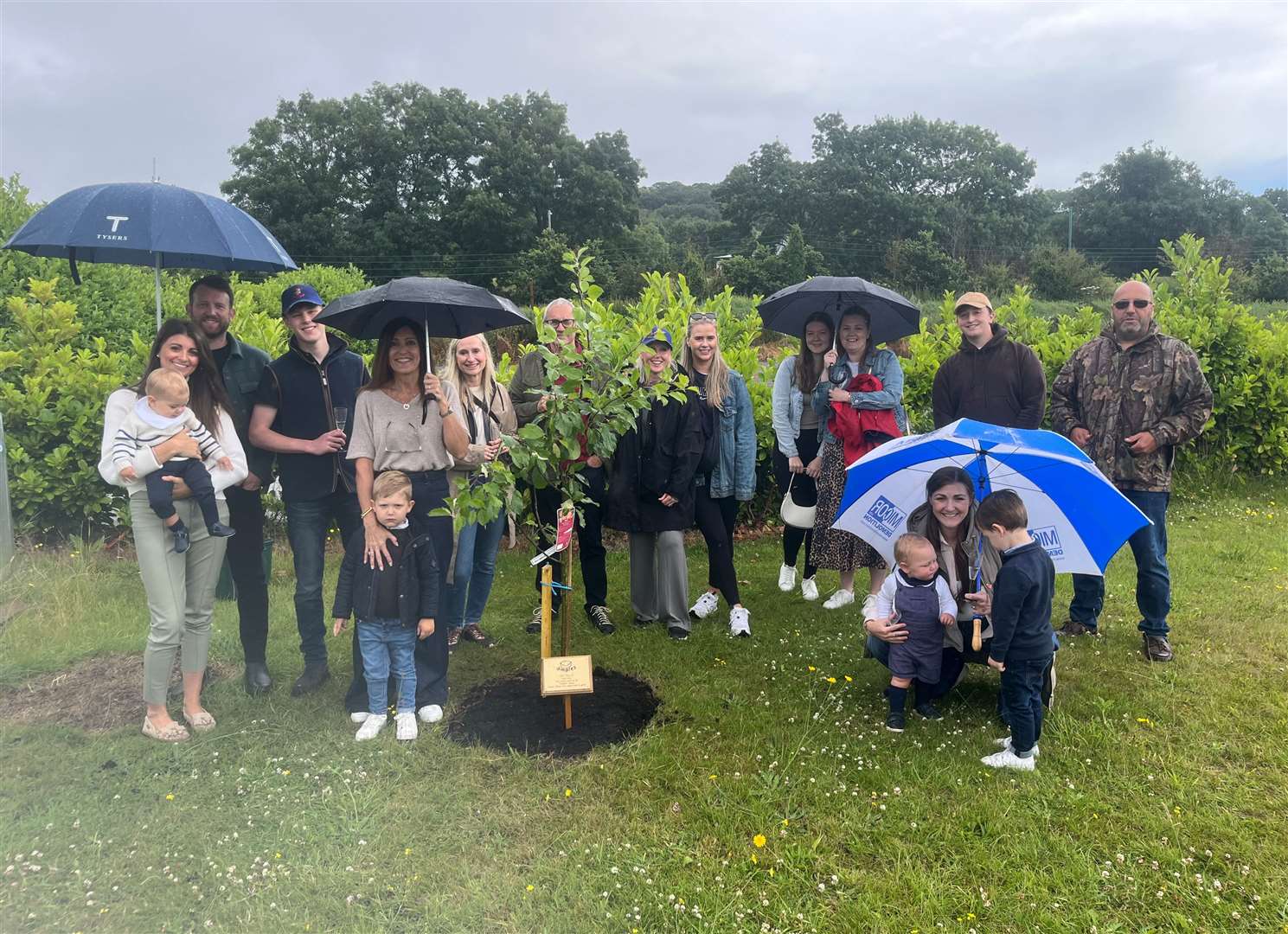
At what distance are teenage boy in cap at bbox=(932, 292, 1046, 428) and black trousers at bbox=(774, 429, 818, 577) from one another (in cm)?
102

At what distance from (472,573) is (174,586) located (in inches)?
70.5

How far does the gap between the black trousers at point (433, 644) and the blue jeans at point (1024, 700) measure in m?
2.70

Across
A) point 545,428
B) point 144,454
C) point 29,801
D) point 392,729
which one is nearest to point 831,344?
point 545,428

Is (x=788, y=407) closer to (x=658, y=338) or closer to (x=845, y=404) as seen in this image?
(x=845, y=404)

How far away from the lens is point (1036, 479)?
3.58m

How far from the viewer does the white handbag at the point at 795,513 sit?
17.9 feet

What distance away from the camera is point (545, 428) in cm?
380

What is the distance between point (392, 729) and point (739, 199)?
53641 mm

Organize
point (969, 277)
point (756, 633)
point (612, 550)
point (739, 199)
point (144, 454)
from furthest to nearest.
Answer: point (739, 199) < point (969, 277) < point (612, 550) < point (756, 633) < point (144, 454)

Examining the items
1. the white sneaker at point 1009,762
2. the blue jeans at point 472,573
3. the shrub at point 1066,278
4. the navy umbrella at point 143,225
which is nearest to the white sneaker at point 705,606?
the blue jeans at point 472,573

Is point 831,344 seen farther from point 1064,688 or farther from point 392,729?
point 392,729

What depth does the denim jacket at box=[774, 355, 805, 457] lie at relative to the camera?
531 centimetres

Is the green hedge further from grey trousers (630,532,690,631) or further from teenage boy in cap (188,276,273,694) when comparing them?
teenage boy in cap (188,276,273,694)

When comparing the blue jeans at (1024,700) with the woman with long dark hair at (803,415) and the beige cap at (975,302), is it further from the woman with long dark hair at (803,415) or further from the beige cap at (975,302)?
the beige cap at (975,302)
